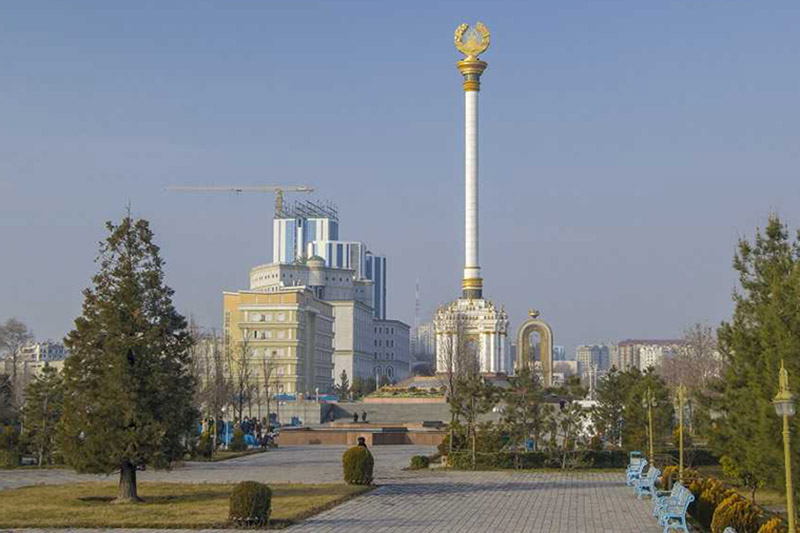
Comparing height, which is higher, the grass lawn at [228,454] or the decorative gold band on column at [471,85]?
the decorative gold band on column at [471,85]

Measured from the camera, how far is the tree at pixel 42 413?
111 ft

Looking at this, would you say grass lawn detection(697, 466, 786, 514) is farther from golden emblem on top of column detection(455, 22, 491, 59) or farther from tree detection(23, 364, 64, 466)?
golden emblem on top of column detection(455, 22, 491, 59)

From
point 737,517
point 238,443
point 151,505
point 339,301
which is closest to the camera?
point 737,517

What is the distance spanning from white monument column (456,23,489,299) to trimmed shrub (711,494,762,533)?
78353 mm

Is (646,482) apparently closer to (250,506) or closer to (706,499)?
(706,499)

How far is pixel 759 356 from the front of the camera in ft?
70.3

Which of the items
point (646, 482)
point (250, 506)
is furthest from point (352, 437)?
point (250, 506)

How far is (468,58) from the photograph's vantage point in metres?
95.1

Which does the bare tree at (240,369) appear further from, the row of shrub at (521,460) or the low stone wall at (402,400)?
the row of shrub at (521,460)

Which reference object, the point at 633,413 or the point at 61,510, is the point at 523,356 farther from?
the point at 61,510

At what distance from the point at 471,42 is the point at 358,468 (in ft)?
242

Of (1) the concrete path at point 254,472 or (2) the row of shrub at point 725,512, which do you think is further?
(1) the concrete path at point 254,472

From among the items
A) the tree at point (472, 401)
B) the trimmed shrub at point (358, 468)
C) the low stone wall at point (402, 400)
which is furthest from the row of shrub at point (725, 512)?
the low stone wall at point (402, 400)

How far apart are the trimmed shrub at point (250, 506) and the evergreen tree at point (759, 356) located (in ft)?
27.7
